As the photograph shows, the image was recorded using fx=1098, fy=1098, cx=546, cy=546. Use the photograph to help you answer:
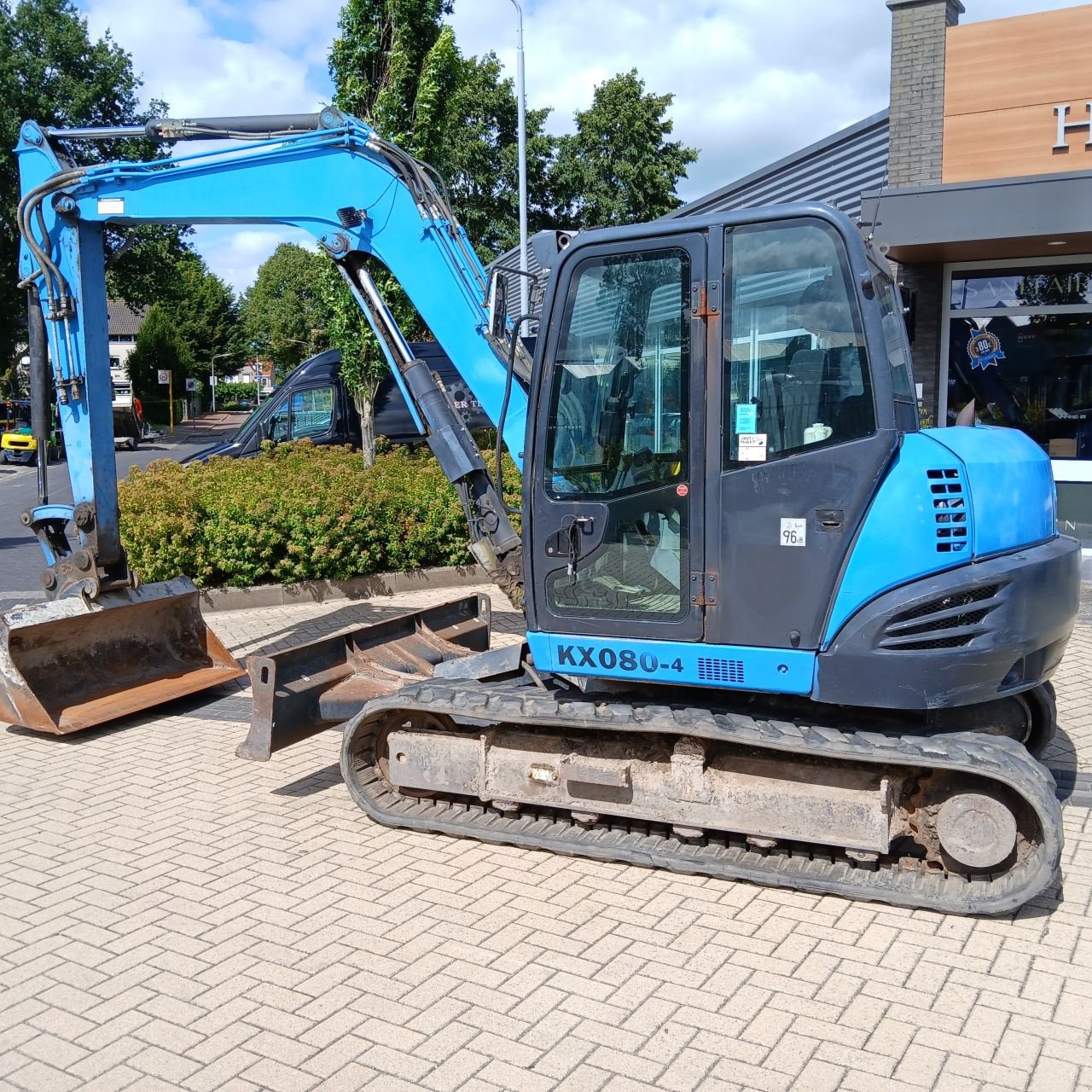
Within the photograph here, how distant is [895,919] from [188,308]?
2669 inches

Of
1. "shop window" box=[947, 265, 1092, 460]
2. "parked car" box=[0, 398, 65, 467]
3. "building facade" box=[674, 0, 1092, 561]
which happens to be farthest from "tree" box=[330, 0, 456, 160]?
"parked car" box=[0, 398, 65, 467]

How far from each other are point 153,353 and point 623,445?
58.9m

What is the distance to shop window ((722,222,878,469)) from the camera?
4457 millimetres

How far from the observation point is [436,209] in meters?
6.06

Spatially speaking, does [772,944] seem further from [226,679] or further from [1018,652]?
[226,679]

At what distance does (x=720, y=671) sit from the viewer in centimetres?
471

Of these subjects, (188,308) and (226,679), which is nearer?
(226,679)

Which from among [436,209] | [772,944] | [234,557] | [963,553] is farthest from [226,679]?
[963,553]

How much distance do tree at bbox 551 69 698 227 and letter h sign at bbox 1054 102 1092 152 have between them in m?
28.0

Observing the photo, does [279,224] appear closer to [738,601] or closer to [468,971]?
[738,601]

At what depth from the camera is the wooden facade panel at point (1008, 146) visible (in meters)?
11.5

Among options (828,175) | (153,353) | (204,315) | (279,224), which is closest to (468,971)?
(279,224)

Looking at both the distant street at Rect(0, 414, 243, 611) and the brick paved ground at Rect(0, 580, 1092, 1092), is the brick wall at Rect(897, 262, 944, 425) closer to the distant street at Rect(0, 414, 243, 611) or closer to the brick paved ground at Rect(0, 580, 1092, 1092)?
the brick paved ground at Rect(0, 580, 1092, 1092)

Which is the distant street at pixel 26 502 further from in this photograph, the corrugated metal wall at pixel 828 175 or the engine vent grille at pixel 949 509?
the engine vent grille at pixel 949 509
